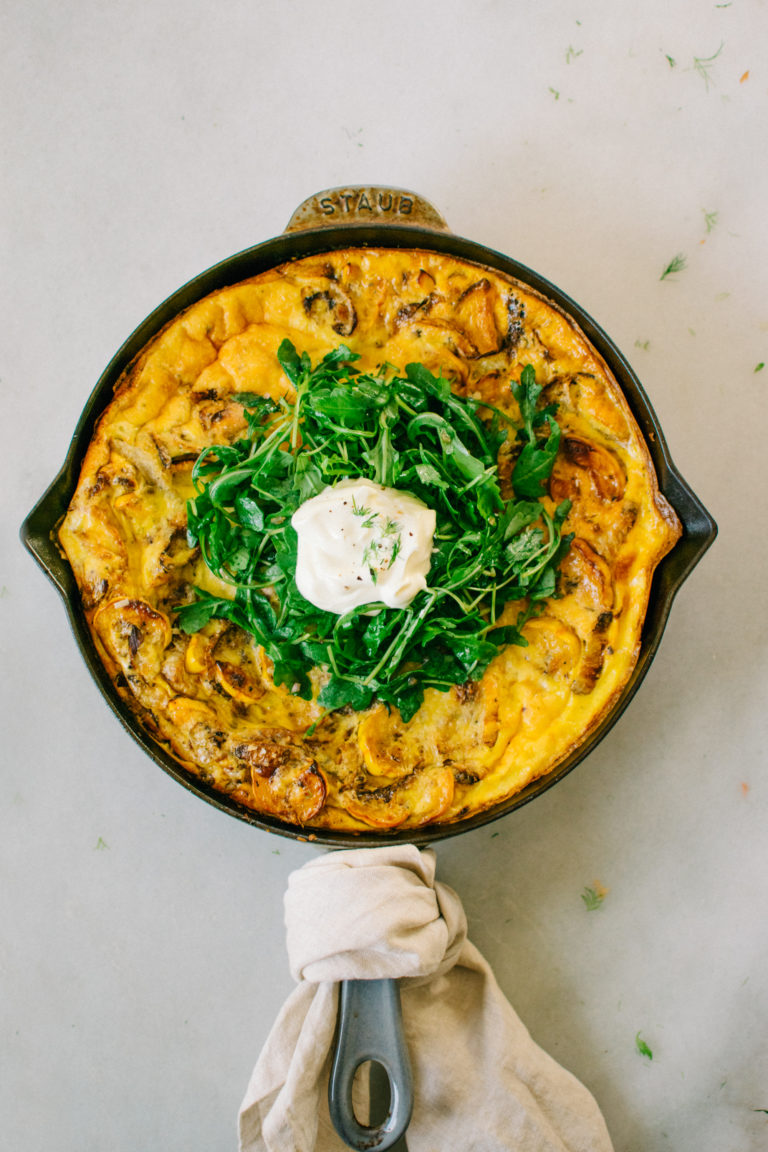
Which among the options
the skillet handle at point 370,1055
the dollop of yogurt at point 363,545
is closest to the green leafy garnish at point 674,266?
the dollop of yogurt at point 363,545

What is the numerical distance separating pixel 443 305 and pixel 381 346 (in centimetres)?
19

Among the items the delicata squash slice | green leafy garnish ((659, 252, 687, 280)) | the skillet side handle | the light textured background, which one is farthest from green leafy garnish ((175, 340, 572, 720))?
green leafy garnish ((659, 252, 687, 280))

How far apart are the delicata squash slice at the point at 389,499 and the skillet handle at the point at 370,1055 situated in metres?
0.54

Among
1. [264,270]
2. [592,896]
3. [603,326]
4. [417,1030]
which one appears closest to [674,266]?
[603,326]

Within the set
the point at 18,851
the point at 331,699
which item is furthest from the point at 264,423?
the point at 18,851

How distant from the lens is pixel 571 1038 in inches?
100

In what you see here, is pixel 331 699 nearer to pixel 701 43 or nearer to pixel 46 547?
pixel 46 547

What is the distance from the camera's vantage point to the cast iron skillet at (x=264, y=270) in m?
2.00

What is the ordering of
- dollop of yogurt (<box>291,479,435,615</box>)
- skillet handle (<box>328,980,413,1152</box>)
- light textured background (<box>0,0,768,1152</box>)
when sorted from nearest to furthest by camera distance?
dollop of yogurt (<box>291,479,435,615</box>) < skillet handle (<box>328,980,413,1152</box>) < light textured background (<box>0,0,768,1152</box>)

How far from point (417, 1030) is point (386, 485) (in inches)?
61.6

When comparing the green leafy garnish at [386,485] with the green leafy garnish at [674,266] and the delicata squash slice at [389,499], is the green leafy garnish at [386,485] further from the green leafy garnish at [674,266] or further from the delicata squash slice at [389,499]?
the green leafy garnish at [674,266]

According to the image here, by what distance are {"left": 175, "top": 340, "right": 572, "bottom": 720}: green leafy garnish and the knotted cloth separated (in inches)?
21.4

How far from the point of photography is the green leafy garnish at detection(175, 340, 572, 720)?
6.35 feet

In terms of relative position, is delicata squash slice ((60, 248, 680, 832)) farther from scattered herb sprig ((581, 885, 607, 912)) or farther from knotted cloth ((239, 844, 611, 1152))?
scattered herb sprig ((581, 885, 607, 912))
